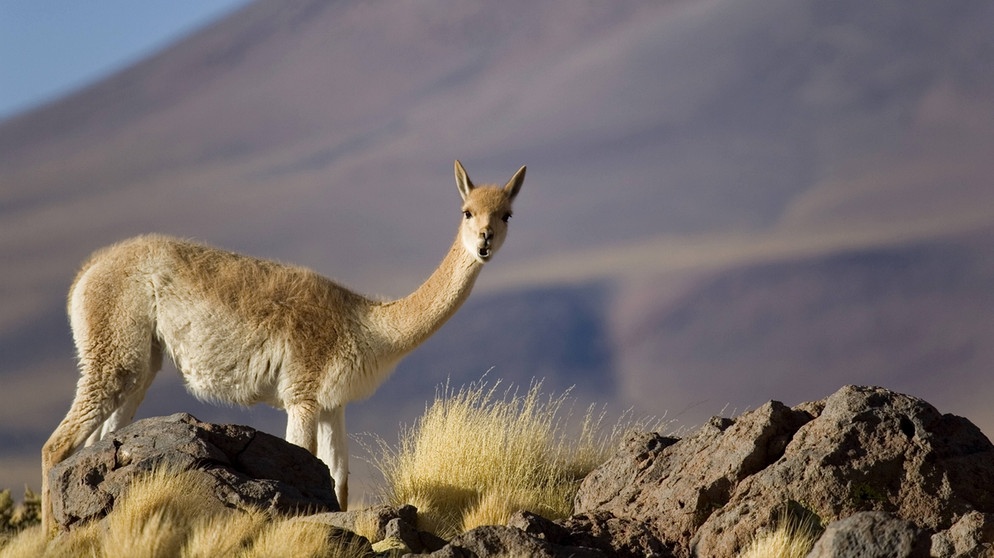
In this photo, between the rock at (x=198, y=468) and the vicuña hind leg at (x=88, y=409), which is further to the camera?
the vicuña hind leg at (x=88, y=409)

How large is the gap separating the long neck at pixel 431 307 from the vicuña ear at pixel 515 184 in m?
0.74

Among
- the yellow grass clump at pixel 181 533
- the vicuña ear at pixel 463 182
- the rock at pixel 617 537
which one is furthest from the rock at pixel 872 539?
the vicuña ear at pixel 463 182

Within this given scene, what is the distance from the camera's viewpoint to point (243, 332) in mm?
10883

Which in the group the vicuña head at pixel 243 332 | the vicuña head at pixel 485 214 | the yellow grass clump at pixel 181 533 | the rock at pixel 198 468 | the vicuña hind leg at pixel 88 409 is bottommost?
the yellow grass clump at pixel 181 533

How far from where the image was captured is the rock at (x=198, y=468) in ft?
27.0

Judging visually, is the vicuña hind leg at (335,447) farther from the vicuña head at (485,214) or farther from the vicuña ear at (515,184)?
the vicuña ear at (515,184)

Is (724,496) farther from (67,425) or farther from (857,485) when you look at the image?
(67,425)

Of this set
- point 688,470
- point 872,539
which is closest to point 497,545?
point 688,470

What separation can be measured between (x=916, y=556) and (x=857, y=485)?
4.19 ft

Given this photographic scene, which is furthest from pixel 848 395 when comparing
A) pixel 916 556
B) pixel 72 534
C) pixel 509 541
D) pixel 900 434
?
pixel 72 534

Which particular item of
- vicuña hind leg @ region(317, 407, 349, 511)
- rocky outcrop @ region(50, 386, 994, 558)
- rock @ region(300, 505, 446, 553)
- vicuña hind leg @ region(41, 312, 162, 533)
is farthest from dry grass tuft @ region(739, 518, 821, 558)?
vicuña hind leg @ region(41, 312, 162, 533)

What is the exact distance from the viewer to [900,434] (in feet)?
27.0

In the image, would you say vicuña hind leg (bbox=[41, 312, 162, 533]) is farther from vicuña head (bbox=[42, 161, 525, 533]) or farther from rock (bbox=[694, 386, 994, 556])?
rock (bbox=[694, 386, 994, 556])

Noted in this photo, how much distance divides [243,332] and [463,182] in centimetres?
271
